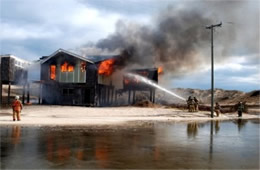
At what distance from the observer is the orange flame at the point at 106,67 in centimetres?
3889

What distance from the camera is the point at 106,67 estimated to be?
131 feet

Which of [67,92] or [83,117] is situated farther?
[67,92]

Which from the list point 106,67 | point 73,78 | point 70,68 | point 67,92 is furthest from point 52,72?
point 106,67

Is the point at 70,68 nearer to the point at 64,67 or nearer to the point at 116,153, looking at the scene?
the point at 64,67

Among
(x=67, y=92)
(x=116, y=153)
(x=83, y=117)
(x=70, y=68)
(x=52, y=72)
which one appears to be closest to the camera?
(x=116, y=153)

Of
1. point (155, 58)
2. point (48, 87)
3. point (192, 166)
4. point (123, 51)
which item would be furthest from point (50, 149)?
point (155, 58)

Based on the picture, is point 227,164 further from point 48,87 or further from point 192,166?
point 48,87

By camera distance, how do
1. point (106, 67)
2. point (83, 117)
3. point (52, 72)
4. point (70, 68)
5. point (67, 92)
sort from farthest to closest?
1. point (106, 67)
2. point (52, 72)
3. point (67, 92)
4. point (70, 68)
5. point (83, 117)

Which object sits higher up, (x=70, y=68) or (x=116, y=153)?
(x=70, y=68)

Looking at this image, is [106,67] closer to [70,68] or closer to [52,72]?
[70,68]

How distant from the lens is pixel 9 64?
130ft

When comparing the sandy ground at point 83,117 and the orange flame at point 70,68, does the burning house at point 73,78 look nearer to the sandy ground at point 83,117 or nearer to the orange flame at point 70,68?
the orange flame at point 70,68

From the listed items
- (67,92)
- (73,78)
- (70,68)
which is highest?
(70,68)

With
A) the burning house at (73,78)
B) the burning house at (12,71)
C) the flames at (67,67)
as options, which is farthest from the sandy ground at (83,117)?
the burning house at (12,71)
